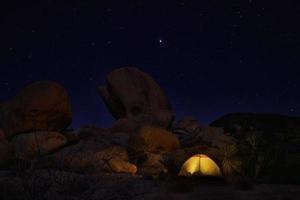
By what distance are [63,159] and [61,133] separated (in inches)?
170

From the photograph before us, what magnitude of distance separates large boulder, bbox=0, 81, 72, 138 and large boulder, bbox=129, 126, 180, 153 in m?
2.94

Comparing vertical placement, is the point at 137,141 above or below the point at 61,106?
below

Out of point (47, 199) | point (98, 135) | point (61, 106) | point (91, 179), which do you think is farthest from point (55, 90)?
point (47, 199)

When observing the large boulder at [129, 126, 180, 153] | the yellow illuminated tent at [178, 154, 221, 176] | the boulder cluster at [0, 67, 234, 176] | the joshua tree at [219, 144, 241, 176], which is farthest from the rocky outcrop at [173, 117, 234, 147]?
the yellow illuminated tent at [178, 154, 221, 176]

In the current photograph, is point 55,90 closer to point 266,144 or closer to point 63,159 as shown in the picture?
point 63,159

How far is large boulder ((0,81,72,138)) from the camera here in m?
17.0

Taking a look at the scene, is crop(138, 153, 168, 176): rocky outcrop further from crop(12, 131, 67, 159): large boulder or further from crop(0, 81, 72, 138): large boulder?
crop(0, 81, 72, 138): large boulder

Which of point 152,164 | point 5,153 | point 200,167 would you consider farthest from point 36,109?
point 200,167

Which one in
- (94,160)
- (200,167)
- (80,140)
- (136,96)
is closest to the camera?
(200,167)

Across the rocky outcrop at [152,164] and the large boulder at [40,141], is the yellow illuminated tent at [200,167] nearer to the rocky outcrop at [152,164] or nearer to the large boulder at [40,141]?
the rocky outcrop at [152,164]

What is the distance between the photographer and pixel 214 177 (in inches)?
456

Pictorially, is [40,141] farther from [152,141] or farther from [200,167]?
[200,167]

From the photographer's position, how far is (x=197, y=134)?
21234 millimetres

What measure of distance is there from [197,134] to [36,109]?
7636mm
